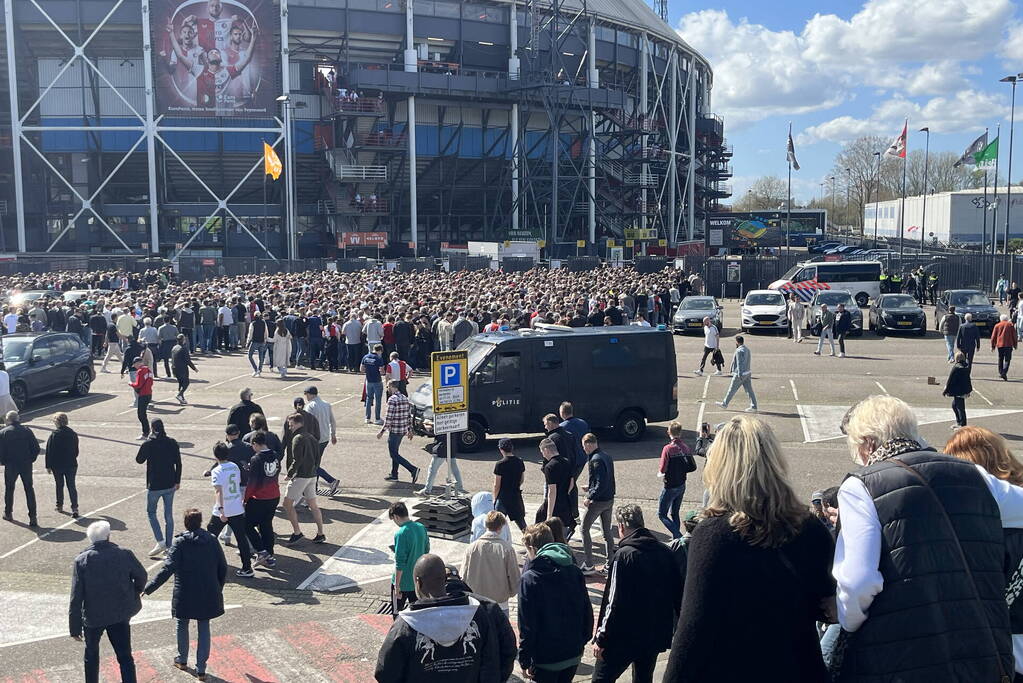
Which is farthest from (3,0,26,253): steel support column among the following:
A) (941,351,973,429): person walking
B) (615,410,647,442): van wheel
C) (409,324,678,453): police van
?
(941,351,973,429): person walking

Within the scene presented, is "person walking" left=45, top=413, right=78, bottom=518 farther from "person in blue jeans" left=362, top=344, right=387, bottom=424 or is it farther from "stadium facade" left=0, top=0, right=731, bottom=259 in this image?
"stadium facade" left=0, top=0, right=731, bottom=259

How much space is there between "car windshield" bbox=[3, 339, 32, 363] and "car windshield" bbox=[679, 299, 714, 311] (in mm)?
21713

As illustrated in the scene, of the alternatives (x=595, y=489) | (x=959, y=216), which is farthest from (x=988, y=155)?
(x=595, y=489)

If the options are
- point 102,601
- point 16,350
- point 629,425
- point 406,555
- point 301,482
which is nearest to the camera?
point 102,601

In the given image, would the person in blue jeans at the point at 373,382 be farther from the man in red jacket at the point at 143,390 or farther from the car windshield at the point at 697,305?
the car windshield at the point at 697,305

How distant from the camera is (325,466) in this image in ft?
52.2

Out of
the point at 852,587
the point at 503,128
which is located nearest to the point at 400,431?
the point at 852,587

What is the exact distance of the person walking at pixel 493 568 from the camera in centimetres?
740

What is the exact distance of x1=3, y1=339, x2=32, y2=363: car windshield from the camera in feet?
69.9

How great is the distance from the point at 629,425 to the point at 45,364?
44.4 ft

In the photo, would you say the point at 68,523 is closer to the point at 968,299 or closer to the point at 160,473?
the point at 160,473

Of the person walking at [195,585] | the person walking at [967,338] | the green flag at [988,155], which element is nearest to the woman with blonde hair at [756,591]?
the person walking at [195,585]

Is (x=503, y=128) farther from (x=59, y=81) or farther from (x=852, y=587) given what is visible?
(x=852, y=587)

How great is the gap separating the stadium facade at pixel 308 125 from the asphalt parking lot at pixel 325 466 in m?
39.2
